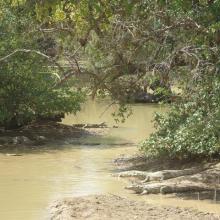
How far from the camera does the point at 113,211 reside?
9.45 m

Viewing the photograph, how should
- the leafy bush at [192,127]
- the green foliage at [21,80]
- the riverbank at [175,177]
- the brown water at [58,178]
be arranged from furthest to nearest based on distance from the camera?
the green foliage at [21,80]
the leafy bush at [192,127]
the riverbank at [175,177]
the brown water at [58,178]

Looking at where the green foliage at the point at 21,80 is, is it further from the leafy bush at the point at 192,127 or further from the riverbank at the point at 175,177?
the leafy bush at the point at 192,127

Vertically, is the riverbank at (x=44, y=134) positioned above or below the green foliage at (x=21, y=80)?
below

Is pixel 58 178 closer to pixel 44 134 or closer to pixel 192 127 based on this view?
pixel 192 127

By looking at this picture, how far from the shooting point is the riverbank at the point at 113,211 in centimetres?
920

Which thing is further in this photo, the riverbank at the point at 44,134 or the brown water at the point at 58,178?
the riverbank at the point at 44,134

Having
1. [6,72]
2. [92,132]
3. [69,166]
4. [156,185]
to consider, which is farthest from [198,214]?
[92,132]

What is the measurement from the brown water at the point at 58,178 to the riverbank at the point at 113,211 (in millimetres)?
396

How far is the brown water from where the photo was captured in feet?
34.3

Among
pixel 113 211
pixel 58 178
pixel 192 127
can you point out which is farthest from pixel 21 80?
pixel 113 211

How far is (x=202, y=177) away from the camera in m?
11.8

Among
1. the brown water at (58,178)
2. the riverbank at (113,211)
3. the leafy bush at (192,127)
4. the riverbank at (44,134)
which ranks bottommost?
the brown water at (58,178)

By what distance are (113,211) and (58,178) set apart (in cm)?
368

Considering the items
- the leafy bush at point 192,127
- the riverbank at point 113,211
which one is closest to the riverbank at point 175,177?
the leafy bush at point 192,127
